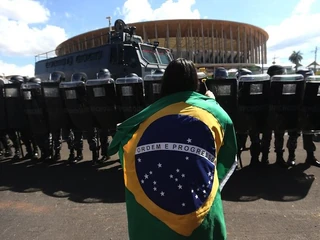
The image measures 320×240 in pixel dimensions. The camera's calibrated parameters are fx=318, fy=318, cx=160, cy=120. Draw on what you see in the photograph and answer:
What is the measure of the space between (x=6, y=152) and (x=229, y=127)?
7.10m

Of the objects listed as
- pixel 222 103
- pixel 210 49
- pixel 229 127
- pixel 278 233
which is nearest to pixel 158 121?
pixel 229 127

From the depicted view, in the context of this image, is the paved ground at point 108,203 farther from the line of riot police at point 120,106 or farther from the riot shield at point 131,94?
the riot shield at point 131,94

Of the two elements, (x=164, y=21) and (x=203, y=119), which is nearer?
(x=203, y=119)

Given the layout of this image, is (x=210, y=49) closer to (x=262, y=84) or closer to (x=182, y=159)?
(x=262, y=84)

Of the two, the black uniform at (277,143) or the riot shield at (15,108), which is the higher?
the riot shield at (15,108)

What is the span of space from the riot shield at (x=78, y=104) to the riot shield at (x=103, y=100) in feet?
0.54

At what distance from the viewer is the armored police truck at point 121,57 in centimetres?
1034

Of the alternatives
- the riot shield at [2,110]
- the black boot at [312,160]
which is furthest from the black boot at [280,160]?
the riot shield at [2,110]

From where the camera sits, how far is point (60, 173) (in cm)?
604

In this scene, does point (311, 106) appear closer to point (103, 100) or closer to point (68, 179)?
point (103, 100)

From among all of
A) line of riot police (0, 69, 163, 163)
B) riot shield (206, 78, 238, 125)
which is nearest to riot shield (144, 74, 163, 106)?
line of riot police (0, 69, 163, 163)

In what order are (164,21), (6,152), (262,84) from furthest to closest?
(164,21) < (6,152) < (262,84)

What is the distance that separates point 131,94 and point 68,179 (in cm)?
190

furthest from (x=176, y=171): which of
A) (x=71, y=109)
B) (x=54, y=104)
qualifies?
(x=54, y=104)
